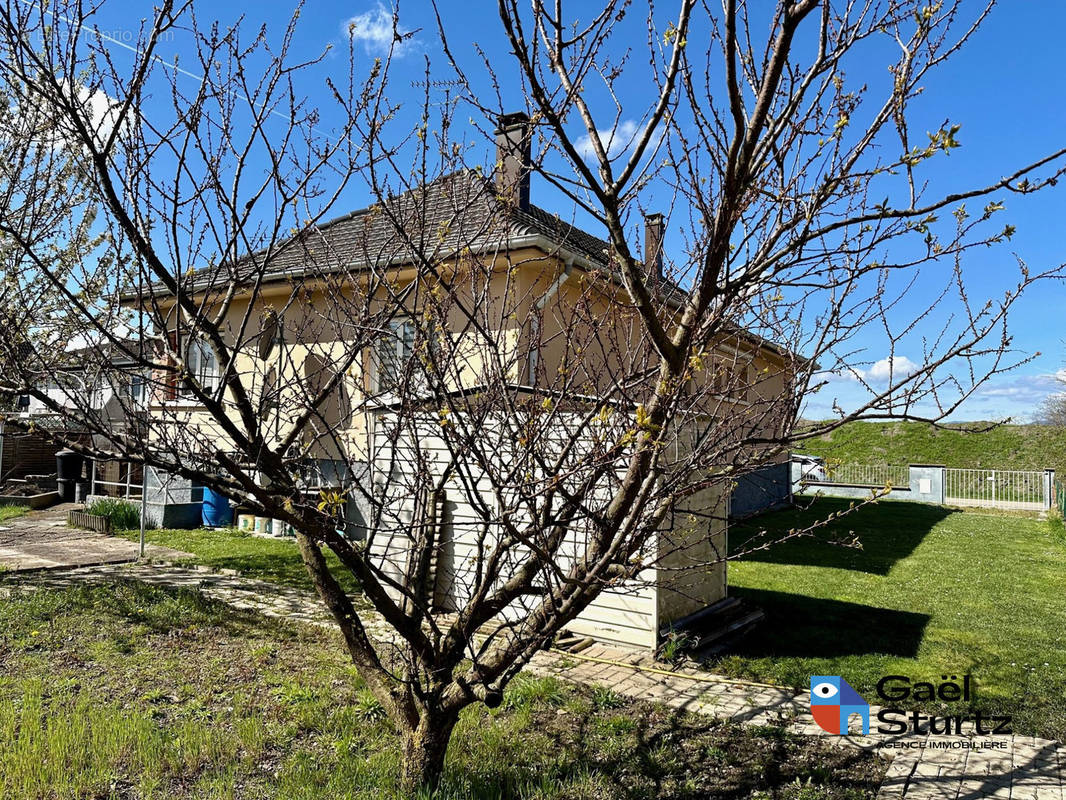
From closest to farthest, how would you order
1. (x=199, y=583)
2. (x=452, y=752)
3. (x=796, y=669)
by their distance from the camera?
(x=452, y=752) → (x=796, y=669) → (x=199, y=583)

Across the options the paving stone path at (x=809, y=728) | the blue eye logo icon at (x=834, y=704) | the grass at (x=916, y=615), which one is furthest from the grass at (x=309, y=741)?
the grass at (x=916, y=615)

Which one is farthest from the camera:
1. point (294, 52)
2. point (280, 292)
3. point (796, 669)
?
point (280, 292)

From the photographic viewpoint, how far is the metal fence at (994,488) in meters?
23.0

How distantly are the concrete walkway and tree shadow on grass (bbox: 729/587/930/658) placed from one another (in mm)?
8345

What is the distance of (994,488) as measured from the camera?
24047 mm

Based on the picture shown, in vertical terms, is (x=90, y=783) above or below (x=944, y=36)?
below

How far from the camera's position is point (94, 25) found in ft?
11.0

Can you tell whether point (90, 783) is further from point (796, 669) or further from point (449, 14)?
point (796, 669)

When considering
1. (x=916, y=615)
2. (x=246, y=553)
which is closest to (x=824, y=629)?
(x=916, y=615)

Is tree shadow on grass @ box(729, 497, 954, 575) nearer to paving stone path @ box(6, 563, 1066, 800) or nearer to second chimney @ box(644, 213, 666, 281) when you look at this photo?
paving stone path @ box(6, 563, 1066, 800)

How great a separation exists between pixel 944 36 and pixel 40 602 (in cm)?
872

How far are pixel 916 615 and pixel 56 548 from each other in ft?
40.2

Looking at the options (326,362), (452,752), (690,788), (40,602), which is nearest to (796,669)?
(690,788)

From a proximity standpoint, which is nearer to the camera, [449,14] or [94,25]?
[449,14]
